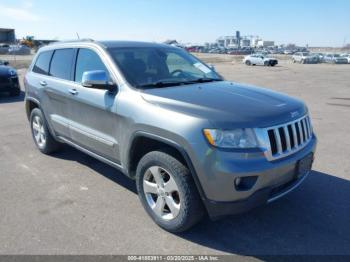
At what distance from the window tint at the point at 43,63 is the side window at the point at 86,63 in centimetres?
106

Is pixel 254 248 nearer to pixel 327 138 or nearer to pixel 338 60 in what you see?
pixel 327 138

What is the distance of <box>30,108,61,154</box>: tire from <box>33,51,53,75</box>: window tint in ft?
2.10

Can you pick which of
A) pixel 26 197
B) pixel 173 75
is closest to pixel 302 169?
pixel 173 75

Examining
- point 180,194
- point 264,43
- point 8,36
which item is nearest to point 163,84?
point 180,194

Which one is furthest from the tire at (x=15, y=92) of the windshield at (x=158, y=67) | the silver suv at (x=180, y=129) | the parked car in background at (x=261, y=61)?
the parked car in background at (x=261, y=61)

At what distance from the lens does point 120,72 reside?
150 inches

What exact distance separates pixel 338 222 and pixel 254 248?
1.05 metres

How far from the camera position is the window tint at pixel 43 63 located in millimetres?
5380

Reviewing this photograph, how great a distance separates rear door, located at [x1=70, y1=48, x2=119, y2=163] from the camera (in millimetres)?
3861

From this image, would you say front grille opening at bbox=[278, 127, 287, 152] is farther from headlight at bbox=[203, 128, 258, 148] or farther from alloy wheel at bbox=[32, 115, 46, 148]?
alloy wheel at bbox=[32, 115, 46, 148]

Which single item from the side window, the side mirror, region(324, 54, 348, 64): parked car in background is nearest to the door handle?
the side window

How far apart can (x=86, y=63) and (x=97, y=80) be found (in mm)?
809

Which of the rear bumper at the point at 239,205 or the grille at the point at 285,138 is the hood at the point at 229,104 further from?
the rear bumper at the point at 239,205

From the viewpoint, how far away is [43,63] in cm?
554
